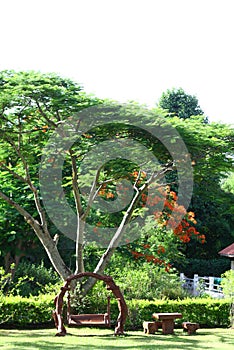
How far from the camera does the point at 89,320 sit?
12062mm

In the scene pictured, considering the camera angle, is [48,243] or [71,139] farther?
[48,243]

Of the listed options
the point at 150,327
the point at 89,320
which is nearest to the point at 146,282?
the point at 150,327

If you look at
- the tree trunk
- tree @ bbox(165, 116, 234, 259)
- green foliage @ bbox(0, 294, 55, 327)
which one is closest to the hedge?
green foliage @ bbox(0, 294, 55, 327)

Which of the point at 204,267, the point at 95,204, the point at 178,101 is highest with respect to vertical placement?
the point at 178,101

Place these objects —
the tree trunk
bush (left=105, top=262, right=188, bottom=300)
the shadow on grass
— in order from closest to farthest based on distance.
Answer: the shadow on grass → the tree trunk → bush (left=105, top=262, right=188, bottom=300)

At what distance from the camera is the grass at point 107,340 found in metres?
10.0

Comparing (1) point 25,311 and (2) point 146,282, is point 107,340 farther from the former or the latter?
(2) point 146,282

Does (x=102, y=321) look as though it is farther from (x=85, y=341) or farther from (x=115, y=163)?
(x=115, y=163)

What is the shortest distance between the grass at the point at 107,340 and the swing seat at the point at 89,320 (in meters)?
0.19

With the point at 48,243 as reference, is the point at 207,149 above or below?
above

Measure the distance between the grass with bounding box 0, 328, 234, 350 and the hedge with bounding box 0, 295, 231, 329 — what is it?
16.5 inches

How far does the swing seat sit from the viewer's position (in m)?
11.9

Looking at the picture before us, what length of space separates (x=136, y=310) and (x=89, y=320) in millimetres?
1479

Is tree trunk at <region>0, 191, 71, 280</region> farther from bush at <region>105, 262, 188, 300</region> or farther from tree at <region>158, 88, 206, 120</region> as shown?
tree at <region>158, 88, 206, 120</region>
